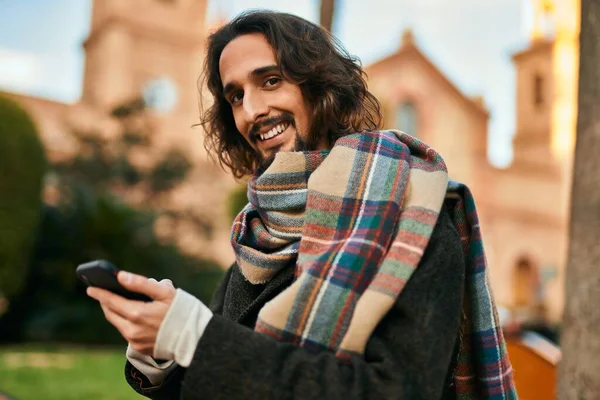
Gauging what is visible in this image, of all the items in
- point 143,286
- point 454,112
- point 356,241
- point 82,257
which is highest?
point 454,112

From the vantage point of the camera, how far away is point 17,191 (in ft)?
34.9

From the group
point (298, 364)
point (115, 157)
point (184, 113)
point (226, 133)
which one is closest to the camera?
point (298, 364)

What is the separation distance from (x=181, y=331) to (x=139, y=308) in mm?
90

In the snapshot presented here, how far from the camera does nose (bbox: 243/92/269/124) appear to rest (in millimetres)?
1712

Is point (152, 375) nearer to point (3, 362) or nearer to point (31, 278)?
point (3, 362)

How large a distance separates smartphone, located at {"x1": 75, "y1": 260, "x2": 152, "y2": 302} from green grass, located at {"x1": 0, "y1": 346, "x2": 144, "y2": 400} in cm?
547

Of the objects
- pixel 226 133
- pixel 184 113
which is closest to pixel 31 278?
pixel 226 133

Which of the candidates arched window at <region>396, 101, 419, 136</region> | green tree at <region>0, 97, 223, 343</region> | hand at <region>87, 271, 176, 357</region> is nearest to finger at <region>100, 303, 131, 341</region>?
hand at <region>87, 271, 176, 357</region>

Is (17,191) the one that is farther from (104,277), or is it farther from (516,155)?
(516,155)

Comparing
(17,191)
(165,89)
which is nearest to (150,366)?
(17,191)

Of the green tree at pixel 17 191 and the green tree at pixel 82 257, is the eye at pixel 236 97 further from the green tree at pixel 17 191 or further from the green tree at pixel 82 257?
the green tree at pixel 82 257

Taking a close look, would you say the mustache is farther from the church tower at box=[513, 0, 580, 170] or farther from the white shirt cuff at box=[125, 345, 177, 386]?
the church tower at box=[513, 0, 580, 170]

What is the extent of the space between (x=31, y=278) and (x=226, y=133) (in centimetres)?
1086

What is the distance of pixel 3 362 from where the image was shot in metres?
8.74
